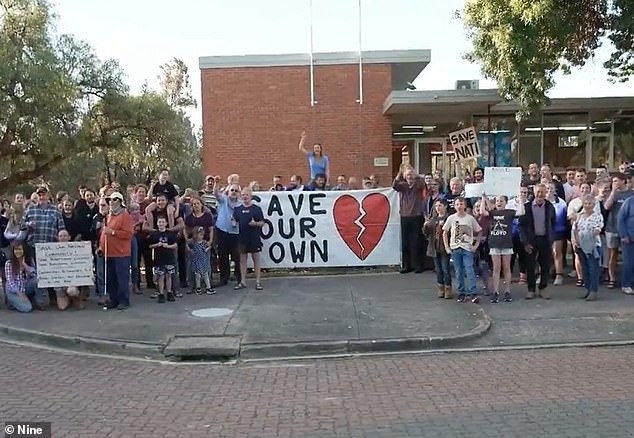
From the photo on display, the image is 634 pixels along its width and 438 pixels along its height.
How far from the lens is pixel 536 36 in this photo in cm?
1275

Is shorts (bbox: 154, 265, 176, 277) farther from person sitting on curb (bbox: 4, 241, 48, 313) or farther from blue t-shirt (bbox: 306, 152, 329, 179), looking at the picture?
blue t-shirt (bbox: 306, 152, 329, 179)

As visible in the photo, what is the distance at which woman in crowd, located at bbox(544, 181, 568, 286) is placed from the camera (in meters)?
11.1

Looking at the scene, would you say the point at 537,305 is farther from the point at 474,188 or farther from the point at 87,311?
the point at 87,311

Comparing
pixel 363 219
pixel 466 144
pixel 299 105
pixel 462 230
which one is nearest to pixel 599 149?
pixel 466 144

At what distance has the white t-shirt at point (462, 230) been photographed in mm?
9844

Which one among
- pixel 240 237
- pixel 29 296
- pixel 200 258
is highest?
pixel 240 237

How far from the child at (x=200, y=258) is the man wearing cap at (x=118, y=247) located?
1.20m

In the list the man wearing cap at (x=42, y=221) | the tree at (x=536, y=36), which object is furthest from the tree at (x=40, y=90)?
the tree at (x=536, y=36)

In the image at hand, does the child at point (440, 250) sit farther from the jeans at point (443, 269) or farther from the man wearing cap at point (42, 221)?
the man wearing cap at point (42, 221)

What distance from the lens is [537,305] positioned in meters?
9.86

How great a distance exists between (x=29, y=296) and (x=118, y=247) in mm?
1762

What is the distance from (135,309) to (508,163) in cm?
1344

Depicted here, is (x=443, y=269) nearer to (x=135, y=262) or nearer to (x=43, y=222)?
(x=135, y=262)

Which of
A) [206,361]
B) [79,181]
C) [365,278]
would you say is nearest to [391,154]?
[365,278]
